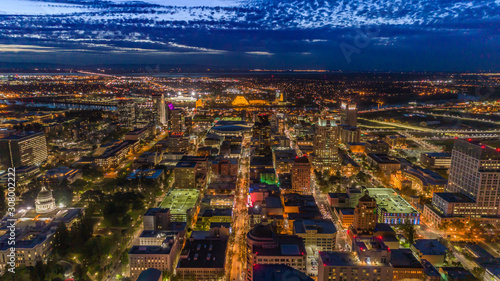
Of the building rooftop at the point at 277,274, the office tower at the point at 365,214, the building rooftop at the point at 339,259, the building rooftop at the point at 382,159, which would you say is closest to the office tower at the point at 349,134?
the building rooftop at the point at 382,159

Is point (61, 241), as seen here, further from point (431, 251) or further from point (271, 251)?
point (431, 251)

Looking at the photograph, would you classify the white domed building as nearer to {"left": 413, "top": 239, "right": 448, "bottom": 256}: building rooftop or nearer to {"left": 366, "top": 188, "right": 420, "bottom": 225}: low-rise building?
{"left": 366, "top": 188, "right": 420, "bottom": 225}: low-rise building

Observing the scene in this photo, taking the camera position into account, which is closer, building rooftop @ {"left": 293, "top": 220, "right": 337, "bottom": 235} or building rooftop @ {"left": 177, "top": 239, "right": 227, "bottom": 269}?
building rooftop @ {"left": 177, "top": 239, "right": 227, "bottom": 269}

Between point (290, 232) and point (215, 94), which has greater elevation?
point (215, 94)

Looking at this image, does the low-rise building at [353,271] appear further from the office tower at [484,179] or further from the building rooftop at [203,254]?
the office tower at [484,179]

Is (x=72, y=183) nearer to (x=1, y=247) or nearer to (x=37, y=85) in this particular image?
(x=1, y=247)

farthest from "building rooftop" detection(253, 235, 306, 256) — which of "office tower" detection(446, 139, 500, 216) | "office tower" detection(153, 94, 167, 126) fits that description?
"office tower" detection(153, 94, 167, 126)

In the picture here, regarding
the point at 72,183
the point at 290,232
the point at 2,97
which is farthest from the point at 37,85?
the point at 290,232
